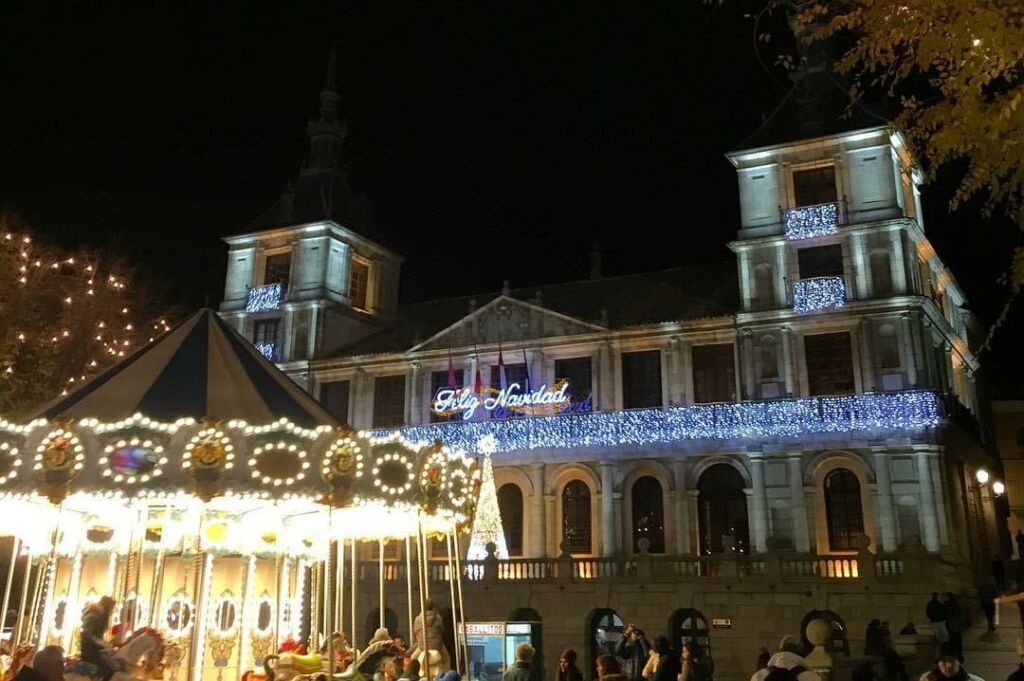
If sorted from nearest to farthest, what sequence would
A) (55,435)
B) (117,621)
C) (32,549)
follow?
(55,435)
(117,621)
(32,549)

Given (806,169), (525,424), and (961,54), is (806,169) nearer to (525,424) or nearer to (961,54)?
(525,424)

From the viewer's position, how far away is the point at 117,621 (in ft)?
43.9

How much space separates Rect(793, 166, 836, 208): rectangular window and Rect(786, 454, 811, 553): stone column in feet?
30.2

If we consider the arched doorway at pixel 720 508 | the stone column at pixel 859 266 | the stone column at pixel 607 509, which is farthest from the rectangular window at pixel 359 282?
the stone column at pixel 859 266

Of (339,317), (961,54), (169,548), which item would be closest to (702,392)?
(339,317)

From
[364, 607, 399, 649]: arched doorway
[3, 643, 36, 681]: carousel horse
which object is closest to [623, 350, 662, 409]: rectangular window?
[364, 607, 399, 649]: arched doorway

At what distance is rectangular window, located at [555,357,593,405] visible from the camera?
106 ft

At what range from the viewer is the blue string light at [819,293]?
28797mm

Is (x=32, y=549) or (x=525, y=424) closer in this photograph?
(x=32, y=549)

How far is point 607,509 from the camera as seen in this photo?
30688 millimetres

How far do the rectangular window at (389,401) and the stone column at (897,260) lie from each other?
18994 mm

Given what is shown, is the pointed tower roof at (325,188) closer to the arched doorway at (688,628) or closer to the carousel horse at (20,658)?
the arched doorway at (688,628)

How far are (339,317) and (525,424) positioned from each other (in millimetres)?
11423

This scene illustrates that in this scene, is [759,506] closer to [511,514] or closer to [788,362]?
[788,362]
